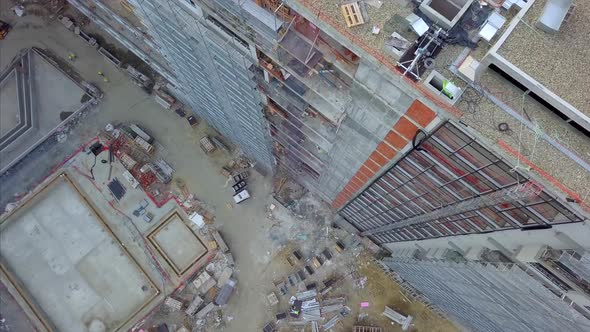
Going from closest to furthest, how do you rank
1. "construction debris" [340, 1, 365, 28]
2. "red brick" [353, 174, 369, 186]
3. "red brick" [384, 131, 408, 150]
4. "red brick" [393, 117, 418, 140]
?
"construction debris" [340, 1, 365, 28] < "red brick" [393, 117, 418, 140] < "red brick" [384, 131, 408, 150] < "red brick" [353, 174, 369, 186]

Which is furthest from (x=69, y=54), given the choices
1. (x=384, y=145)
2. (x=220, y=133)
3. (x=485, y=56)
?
(x=485, y=56)

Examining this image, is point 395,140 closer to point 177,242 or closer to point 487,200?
point 487,200

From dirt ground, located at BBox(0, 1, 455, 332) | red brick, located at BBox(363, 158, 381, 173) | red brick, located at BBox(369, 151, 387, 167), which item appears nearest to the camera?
red brick, located at BBox(369, 151, 387, 167)

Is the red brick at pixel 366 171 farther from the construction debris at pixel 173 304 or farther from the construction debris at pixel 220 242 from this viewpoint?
the construction debris at pixel 173 304

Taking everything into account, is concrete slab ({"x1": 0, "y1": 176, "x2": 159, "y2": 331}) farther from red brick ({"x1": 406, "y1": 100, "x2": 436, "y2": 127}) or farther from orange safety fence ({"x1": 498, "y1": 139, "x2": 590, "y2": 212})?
orange safety fence ({"x1": 498, "y1": 139, "x2": 590, "y2": 212})

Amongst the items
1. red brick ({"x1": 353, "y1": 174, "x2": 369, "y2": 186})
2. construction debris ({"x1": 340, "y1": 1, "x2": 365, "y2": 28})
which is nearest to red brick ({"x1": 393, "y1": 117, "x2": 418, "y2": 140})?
construction debris ({"x1": 340, "y1": 1, "x2": 365, "y2": 28})

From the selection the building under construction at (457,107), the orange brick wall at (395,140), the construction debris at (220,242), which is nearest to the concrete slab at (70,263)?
the construction debris at (220,242)

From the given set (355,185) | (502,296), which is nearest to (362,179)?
(355,185)
